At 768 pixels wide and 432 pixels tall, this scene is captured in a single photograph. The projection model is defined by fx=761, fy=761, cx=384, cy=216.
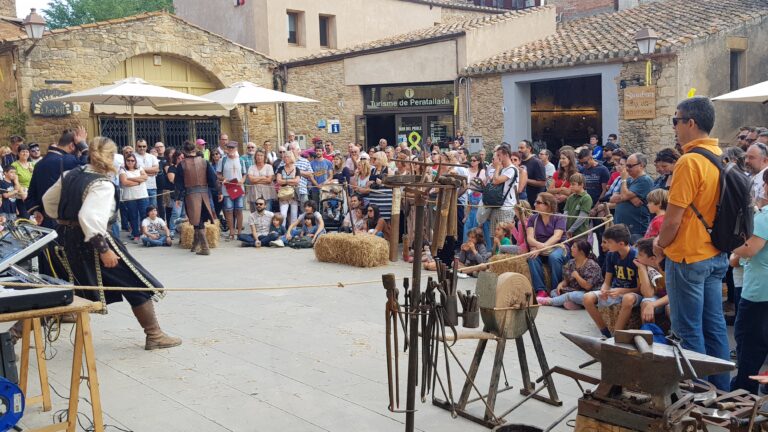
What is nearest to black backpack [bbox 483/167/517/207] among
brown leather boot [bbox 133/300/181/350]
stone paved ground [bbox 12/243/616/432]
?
stone paved ground [bbox 12/243/616/432]

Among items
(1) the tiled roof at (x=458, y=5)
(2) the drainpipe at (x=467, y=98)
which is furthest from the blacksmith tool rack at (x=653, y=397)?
(1) the tiled roof at (x=458, y=5)

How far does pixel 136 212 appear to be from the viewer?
12688 millimetres

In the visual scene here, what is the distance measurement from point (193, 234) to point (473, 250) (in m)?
4.83

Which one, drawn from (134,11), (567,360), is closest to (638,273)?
(567,360)

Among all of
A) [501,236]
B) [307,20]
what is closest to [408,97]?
[307,20]

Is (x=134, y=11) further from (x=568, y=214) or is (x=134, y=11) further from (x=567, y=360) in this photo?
(x=567, y=360)

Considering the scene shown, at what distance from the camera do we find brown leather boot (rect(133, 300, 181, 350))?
19.9 ft

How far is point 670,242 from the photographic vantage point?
4438 millimetres

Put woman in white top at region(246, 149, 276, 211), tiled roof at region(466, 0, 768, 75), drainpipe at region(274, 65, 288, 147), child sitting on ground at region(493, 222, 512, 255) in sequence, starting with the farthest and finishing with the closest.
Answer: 1. drainpipe at region(274, 65, 288, 147)
2. tiled roof at region(466, 0, 768, 75)
3. woman in white top at region(246, 149, 276, 211)
4. child sitting on ground at region(493, 222, 512, 255)

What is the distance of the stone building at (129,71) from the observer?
16.5 metres

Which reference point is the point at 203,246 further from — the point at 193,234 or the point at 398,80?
the point at 398,80

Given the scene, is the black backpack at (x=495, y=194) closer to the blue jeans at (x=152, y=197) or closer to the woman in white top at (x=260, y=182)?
the woman in white top at (x=260, y=182)

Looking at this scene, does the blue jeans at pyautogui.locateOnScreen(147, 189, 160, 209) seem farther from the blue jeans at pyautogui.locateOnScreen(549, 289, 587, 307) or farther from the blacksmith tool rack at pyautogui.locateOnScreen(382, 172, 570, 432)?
the blacksmith tool rack at pyautogui.locateOnScreen(382, 172, 570, 432)

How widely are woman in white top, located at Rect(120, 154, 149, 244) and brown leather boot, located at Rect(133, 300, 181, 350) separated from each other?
6676 mm
